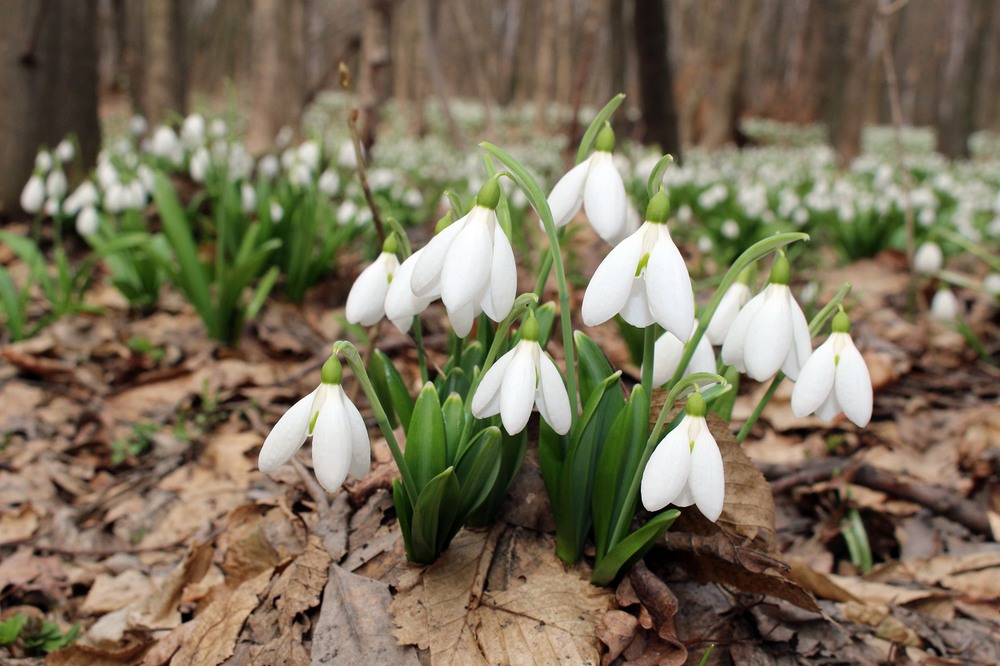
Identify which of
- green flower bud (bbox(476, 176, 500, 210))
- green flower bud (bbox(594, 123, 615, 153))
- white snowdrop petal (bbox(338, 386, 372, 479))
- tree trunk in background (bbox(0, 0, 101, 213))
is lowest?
white snowdrop petal (bbox(338, 386, 372, 479))

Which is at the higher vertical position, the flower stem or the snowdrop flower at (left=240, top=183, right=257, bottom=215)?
the snowdrop flower at (left=240, top=183, right=257, bottom=215)

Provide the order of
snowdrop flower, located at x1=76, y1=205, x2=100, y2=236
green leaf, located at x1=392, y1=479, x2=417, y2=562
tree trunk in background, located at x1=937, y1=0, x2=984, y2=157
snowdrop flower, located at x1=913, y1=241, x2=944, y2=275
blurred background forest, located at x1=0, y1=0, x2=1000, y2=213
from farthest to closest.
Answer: tree trunk in background, located at x1=937, y1=0, x2=984, y2=157 → blurred background forest, located at x1=0, y1=0, x2=1000, y2=213 → snowdrop flower, located at x1=913, y1=241, x2=944, y2=275 → snowdrop flower, located at x1=76, y1=205, x2=100, y2=236 → green leaf, located at x1=392, y1=479, x2=417, y2=562

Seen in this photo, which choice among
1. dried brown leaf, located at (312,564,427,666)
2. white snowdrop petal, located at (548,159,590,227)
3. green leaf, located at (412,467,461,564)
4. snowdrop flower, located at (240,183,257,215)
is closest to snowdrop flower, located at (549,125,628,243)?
white snowdrop petal, located at (548,159,590,227)

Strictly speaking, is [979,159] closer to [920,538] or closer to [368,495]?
[920,538]

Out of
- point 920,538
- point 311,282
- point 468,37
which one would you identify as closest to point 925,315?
point 920,538

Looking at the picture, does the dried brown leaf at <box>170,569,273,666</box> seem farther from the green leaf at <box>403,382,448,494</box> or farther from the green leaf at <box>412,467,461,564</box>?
the green leaf at <box>403,382,448,494</box>

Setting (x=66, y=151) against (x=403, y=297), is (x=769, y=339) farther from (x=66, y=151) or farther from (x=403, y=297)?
(x=66, y=151)

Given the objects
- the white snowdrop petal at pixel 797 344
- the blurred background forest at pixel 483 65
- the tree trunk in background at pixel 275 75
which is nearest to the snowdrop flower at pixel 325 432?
the white snowdrop petal at pixel 797 344
